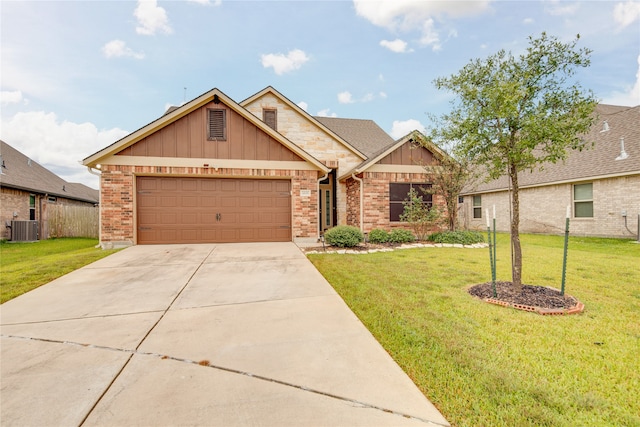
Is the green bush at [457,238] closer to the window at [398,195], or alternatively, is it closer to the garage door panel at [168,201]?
the window at [398,195]

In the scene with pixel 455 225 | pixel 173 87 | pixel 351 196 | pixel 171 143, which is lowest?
pixel 455 225

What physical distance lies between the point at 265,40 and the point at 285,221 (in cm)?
902

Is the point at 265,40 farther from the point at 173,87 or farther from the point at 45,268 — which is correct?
the point at 45,268

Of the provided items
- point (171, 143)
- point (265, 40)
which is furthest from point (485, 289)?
point (265, 40)

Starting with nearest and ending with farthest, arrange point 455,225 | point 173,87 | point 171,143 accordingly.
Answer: point 171,143 → point 455,225 → point 173,87

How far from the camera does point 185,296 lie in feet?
14.7

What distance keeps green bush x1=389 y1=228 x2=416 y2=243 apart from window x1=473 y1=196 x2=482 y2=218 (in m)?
9.54

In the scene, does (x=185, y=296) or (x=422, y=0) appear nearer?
(x=185, y=296)

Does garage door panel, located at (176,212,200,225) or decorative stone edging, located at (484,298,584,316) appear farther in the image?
garage door panel, located at (176,212,200,225)

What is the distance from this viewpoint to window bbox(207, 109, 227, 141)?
404 inches

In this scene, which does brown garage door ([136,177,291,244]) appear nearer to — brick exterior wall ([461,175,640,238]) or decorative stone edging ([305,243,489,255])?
decorative stone edging ([305,243,489,255])

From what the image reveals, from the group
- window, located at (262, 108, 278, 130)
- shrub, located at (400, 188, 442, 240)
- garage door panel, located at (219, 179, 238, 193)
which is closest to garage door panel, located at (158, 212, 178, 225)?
garage door panel, located at (219, 179, 238, 193)

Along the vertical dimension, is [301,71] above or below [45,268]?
above

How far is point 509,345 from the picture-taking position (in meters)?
2.87
